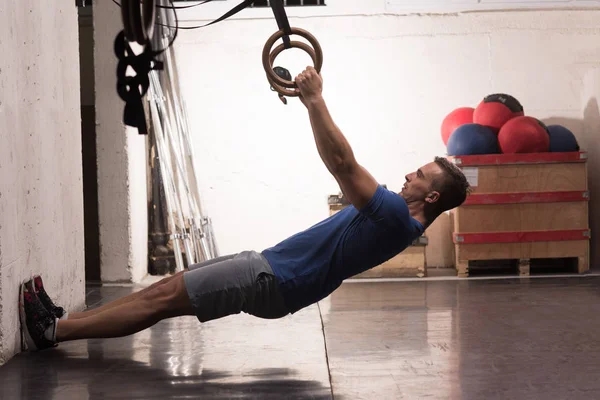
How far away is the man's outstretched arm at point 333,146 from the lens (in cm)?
337

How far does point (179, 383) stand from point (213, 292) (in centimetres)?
47

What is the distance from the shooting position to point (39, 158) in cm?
487

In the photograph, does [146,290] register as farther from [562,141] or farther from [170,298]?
[562,141]

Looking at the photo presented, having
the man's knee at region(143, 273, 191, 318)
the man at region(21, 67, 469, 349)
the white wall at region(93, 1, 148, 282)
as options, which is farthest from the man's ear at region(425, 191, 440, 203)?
the white wall at region(93, 1, 148, 282)

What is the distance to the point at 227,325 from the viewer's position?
5.14m

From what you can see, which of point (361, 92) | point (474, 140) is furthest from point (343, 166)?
point (361, 92)

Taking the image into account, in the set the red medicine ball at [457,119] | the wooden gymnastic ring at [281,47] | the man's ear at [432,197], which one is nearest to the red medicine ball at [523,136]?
the red medicine ball at [457,119]

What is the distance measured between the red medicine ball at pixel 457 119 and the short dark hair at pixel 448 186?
153 inches

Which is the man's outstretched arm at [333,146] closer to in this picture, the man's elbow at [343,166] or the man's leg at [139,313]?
the man's elbow at [343,166]

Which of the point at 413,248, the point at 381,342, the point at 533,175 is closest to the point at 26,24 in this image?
the point at 381,342

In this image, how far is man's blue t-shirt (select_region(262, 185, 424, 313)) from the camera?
365 cm

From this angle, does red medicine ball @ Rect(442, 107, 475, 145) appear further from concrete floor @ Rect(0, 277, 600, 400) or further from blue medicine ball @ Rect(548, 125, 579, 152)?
concrete floor @ Rect(0, 277, 600, 400)

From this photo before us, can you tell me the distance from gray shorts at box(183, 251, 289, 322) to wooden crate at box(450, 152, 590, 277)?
153 inches

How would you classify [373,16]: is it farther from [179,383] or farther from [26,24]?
[179,383]
